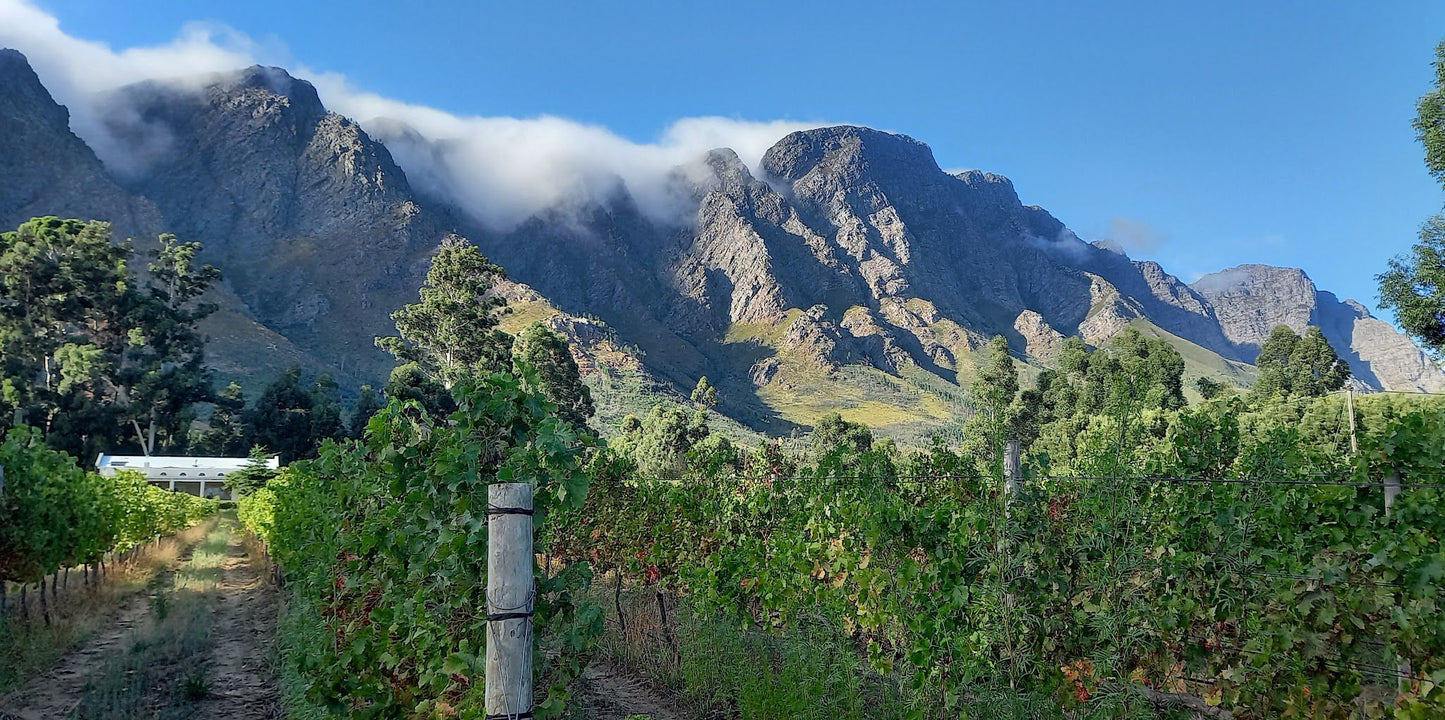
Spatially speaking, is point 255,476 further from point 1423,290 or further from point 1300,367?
point 1300,367

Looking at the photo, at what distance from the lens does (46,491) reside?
10305 mm

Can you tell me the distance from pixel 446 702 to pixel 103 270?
52212mm

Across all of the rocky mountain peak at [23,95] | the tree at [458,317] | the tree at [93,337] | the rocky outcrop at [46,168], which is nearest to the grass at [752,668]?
the tree at [458,317]

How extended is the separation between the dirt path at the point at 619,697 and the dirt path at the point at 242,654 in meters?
2.92

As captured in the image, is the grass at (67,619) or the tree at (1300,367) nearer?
the grass at (67,619)

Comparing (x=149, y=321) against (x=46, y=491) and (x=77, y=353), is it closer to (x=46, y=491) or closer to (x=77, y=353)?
(x=77, y=353)

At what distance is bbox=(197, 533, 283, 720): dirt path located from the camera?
8.10m

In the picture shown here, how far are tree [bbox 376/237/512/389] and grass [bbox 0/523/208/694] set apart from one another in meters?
17.6

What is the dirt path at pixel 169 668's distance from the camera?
25.0 ft

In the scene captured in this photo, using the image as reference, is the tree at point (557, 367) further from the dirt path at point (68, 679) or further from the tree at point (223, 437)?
the dirt path at point (68, 679)

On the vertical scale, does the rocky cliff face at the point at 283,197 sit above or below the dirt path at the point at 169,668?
above

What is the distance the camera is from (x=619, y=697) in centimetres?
827

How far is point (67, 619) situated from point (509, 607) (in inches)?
492

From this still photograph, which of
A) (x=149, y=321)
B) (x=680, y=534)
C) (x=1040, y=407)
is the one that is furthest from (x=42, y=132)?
(x=680, y=534)
